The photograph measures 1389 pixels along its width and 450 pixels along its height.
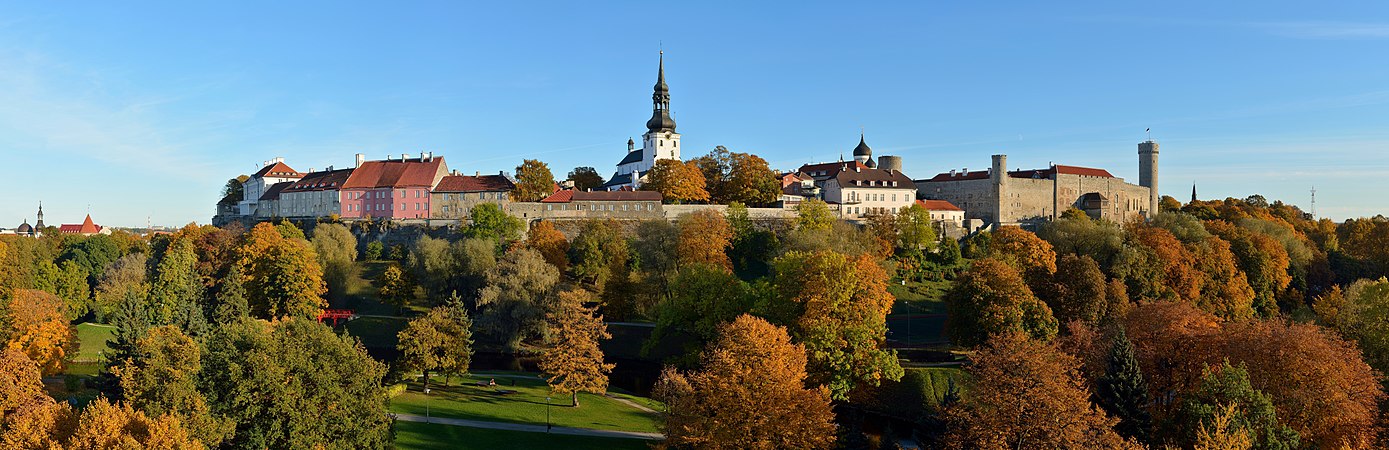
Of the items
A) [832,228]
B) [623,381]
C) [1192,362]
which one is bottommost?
[623,381]

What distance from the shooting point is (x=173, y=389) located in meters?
25.6

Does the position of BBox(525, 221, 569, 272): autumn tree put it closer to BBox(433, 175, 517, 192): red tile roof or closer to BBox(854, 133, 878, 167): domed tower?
BBox(433, 175, 517, 192): red tile roof

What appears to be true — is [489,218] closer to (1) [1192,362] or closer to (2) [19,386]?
(2) [19,386]

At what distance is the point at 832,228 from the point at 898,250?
7.90 m

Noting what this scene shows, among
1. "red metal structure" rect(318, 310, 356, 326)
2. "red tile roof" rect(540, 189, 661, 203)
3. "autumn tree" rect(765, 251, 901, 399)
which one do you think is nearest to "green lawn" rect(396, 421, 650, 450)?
"autumn tree" rect(765, 251, 901, 399)

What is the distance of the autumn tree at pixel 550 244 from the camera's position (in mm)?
60531

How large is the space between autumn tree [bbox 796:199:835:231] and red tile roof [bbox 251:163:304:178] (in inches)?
2065

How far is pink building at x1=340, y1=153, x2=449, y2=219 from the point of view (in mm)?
76250

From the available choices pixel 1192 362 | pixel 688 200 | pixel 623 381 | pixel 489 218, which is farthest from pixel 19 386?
pixel 688 200

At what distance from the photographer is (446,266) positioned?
55.9m

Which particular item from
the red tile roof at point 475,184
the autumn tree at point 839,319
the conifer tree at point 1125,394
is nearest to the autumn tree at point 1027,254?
the autumn tree at point 839,319

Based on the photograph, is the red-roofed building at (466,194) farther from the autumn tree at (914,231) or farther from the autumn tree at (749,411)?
the autumn tree at (749,411)

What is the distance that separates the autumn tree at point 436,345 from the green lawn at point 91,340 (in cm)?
1962

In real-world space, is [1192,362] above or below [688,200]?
below
